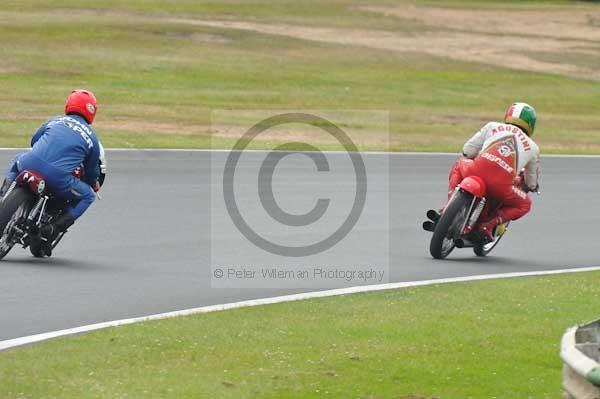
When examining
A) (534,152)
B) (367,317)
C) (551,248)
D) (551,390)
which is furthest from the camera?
(551,248)

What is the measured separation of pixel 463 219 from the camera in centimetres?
1422

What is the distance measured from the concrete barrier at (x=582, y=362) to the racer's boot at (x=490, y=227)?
6.80 meters

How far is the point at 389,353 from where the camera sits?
970 cm

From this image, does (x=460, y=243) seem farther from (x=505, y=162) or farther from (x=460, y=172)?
(x=505, y=162)

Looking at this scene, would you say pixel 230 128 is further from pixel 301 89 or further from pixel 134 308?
pixel 134 308

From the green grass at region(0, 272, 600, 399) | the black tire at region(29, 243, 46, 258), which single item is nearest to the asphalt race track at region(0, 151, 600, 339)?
the black tire at region(29, 243, 46, 258)

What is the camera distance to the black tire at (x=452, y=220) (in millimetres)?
14102

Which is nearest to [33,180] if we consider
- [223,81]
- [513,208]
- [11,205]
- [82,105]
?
[11,205]

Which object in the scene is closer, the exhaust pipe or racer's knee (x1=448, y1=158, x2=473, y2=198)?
the exhaust pipe

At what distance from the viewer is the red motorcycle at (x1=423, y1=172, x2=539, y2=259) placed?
46.3ft

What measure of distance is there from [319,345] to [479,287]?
3.24 m

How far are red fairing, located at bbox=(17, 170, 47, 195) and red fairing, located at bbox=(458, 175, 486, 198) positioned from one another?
14.0ft

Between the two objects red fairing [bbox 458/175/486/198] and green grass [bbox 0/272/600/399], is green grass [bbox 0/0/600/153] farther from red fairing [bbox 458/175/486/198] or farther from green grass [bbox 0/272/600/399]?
green grass [bbox 0/272/600/399]

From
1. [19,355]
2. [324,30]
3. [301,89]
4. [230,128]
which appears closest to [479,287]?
[19,355]
